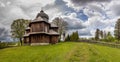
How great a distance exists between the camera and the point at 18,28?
8138 centimetres

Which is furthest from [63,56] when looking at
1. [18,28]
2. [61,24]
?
[61,24]

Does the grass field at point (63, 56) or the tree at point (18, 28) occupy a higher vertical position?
the tree at point (18, 28)

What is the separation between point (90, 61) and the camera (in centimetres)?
2527

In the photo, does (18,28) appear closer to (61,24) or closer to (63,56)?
(61,24)

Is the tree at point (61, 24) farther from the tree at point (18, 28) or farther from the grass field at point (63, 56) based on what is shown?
the grass field at point (63, 56)

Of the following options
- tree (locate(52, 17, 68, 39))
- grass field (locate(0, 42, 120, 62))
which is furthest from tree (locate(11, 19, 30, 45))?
grass field (locate(0, 42, 120, 62))

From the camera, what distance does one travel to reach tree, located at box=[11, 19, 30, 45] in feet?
266

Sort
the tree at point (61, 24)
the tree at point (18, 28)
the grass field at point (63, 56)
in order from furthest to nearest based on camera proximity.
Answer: the tree at point (61, 24) < the tree at point (18, 28) < the grass field at point (63, 56)

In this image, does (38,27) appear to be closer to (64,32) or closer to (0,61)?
(0,61)

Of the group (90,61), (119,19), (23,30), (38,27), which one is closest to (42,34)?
(38,27)

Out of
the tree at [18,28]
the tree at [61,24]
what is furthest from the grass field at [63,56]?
the tree at [61,24]

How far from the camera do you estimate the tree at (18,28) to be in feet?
266

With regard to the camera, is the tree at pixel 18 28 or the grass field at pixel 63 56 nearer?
the grass field at pixel 63 56

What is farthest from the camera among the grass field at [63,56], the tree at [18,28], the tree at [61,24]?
the tree at [61,24]
